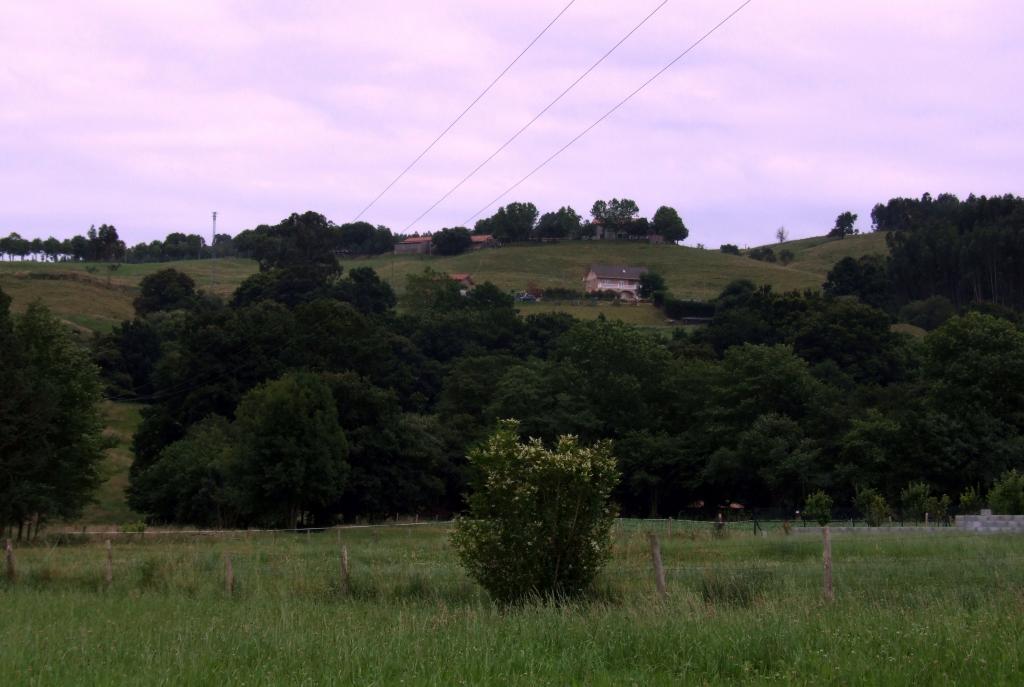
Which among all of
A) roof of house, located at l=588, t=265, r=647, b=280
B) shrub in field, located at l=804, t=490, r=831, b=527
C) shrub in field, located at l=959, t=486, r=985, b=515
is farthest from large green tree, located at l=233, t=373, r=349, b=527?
roof of house, located at l=588, t=265, r=647, b=280

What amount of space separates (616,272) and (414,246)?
48.6 metres

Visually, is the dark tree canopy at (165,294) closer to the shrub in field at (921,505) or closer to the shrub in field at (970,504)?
the shrub in field at (921,505)

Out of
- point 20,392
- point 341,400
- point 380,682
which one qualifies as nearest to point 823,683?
point 380,682

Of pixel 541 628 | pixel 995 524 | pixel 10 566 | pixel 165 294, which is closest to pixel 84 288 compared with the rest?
pixel 165 294

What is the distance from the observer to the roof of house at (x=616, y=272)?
14638 centimetres

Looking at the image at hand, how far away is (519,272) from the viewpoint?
154875 millimetres

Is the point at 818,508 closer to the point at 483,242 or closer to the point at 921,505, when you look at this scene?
the point at 921,505

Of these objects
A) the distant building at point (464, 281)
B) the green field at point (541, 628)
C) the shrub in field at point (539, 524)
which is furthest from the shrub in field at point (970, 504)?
the distant building at point (464, 281)

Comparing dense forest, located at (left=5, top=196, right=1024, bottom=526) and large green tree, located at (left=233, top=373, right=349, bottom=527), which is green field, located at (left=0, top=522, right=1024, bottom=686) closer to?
large green tree, located at (left=233, top=373, right=349, bottom=527)

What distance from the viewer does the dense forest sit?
58000 mm

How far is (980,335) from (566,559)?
49.6 meters

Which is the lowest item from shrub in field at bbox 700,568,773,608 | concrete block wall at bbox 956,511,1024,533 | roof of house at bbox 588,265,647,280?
concrete block wall at bbox 956,511,1024,533

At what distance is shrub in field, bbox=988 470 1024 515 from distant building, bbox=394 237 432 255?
477 feet

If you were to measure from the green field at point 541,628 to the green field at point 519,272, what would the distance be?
9181 centimetres
